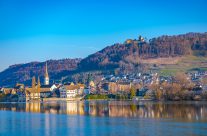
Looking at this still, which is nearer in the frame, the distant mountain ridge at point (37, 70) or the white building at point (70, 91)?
the white building at point (70, 91)

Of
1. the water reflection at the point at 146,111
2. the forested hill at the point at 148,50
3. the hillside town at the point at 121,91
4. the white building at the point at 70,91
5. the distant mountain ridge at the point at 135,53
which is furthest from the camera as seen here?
the forested hill at the point at 148,50

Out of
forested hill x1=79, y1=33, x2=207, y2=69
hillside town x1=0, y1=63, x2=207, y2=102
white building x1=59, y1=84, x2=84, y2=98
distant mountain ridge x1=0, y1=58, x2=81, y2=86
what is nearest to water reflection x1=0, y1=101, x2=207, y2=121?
hillside town x1=0, y1=63, x2=207, y2=102

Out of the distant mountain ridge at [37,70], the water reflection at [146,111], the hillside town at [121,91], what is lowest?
the water reflection at [146,111]

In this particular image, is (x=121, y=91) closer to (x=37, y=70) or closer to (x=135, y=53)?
(x=135, y=53)

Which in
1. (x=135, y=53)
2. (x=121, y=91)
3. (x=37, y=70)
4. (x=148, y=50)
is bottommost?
(x=121, y=91)

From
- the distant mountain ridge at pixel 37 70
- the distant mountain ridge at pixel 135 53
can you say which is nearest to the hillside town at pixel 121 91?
the distant mountain ridge at pixel 135 53

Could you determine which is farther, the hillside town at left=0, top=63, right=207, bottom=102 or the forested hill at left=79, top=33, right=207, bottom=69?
the forested hill at left=79, top=33, right=207, bottom=69

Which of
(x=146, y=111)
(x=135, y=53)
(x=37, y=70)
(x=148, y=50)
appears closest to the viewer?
(x=146, y=111)

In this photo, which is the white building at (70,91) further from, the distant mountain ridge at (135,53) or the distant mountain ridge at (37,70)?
the distant mountain ridge at (37,70)

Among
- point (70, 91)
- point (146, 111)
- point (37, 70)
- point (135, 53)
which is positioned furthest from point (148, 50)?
point (146, 111)

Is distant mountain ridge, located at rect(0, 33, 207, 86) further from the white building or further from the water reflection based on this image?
the water reflection

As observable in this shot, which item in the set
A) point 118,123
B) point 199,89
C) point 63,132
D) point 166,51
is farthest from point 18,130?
point 166,51

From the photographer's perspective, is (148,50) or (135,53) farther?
(148,50)

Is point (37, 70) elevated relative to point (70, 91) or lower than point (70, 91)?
elevated
